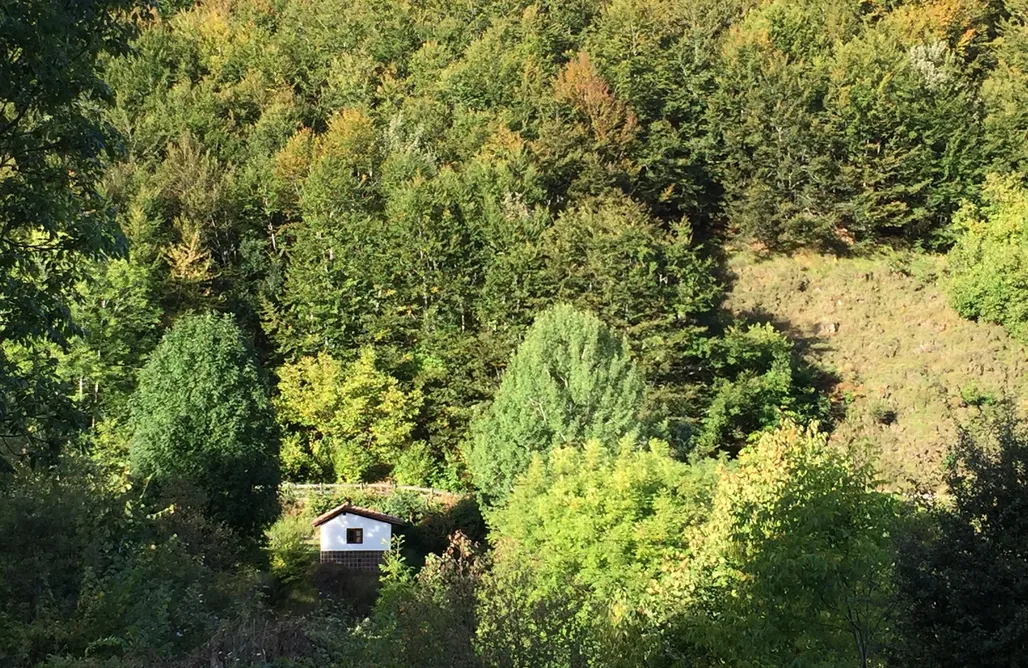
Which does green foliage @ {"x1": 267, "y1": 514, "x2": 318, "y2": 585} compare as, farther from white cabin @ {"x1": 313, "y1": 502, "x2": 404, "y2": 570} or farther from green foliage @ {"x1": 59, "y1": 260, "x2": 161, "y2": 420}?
green foliage @ {"x1": 59, "y1": 260, "x2": 161, "y2": 420}

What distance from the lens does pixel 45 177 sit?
8.65 m

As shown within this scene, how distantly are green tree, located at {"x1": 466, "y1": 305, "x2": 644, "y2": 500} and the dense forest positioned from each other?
128mm

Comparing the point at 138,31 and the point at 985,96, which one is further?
the point at 985,96

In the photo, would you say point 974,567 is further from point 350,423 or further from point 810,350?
point 810,350

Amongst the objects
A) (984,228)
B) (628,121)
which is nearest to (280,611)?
(628,121)

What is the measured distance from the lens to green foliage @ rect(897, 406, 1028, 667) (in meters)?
7.03

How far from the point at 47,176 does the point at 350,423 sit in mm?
30378

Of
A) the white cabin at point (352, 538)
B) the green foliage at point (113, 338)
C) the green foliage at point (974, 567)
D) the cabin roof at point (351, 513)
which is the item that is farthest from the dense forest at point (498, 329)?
the cabin roof at point (351, 513)

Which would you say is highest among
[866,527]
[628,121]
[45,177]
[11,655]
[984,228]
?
[628,121]

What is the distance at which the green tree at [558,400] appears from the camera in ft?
99.3

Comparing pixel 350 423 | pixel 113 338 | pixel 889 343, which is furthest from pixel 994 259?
pixel 113 338

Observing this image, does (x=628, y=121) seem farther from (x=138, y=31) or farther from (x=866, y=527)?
(x=138, y=31)

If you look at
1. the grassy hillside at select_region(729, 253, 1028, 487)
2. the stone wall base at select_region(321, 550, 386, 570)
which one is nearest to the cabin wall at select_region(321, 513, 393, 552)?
the stone wall base at select_region(321, 550, 386, 570)

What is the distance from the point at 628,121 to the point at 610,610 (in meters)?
37.5
